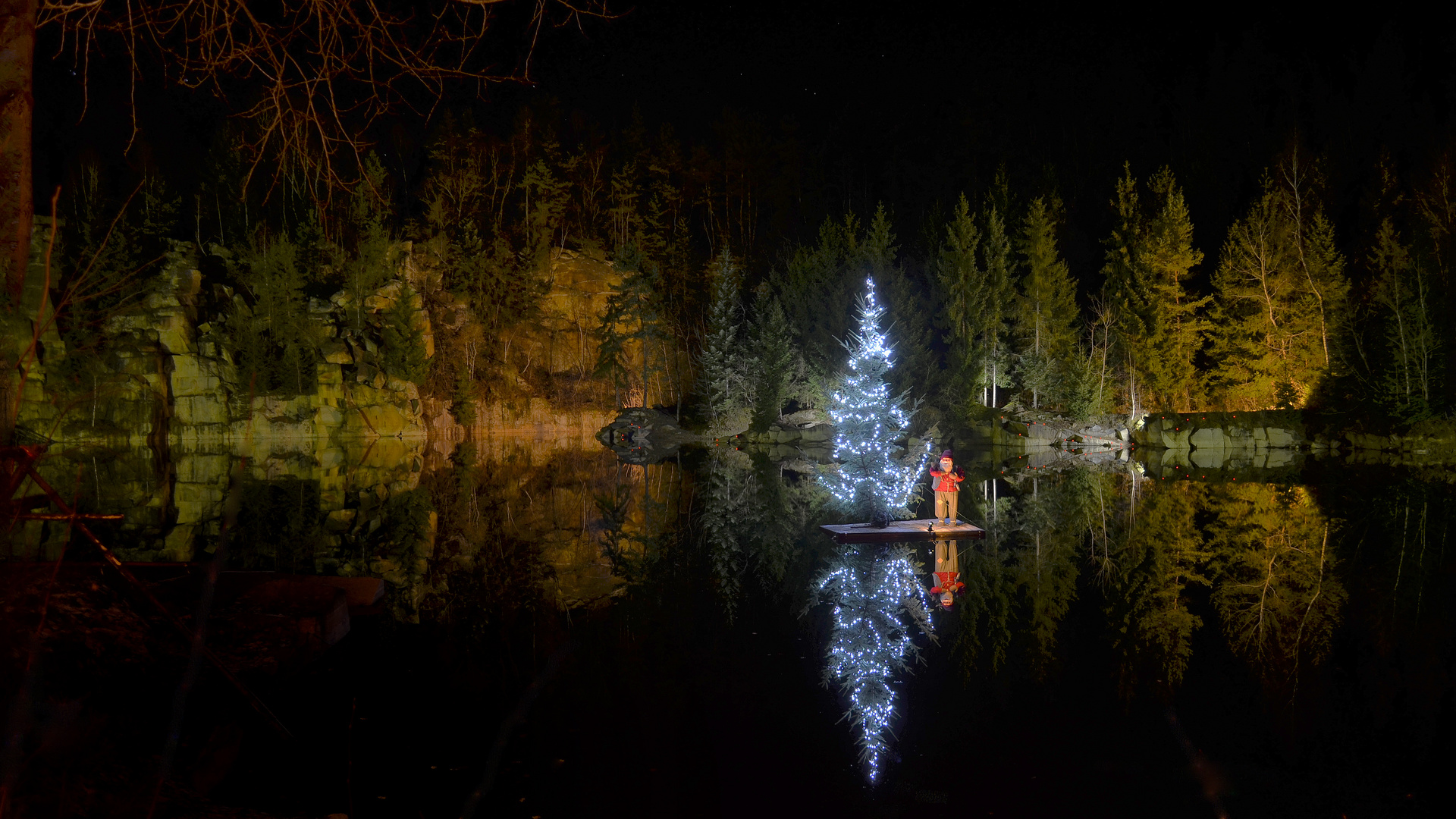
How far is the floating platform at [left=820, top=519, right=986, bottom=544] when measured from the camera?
15891 millimetres

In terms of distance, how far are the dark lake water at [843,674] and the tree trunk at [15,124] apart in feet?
5.52

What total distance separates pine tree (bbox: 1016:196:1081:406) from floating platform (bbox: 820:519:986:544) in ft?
118

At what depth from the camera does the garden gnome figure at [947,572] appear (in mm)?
11758

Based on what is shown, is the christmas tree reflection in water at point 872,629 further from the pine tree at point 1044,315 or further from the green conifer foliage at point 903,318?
the pine tree at point 1044,315

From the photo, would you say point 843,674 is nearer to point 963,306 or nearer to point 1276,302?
point 1276,302

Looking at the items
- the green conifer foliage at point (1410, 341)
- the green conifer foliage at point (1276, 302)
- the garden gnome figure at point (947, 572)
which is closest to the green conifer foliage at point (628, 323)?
the green conifer foliage at point (1276, 302)

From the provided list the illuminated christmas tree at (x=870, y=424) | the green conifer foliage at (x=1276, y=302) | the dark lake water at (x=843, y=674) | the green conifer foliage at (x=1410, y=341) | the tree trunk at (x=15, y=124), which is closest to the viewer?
the tree trunk at (x=15, y=124)

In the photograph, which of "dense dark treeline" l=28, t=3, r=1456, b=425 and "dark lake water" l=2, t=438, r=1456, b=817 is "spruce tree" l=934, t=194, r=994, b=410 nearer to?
"dense dark treeline" l=28, t=3, r=1456, b=425

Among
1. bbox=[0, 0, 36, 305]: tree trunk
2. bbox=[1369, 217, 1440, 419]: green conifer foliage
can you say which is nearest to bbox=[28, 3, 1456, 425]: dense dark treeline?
bbox=[1369, 217, 1440, 419]: green conifer foliage

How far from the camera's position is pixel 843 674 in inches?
343

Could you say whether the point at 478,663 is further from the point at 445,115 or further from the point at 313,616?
the point at 445,115

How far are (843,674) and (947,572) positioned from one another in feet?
16.2

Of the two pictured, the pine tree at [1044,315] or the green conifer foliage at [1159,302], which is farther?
the pine tree at [1044,315]

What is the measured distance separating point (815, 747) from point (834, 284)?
47220mm
